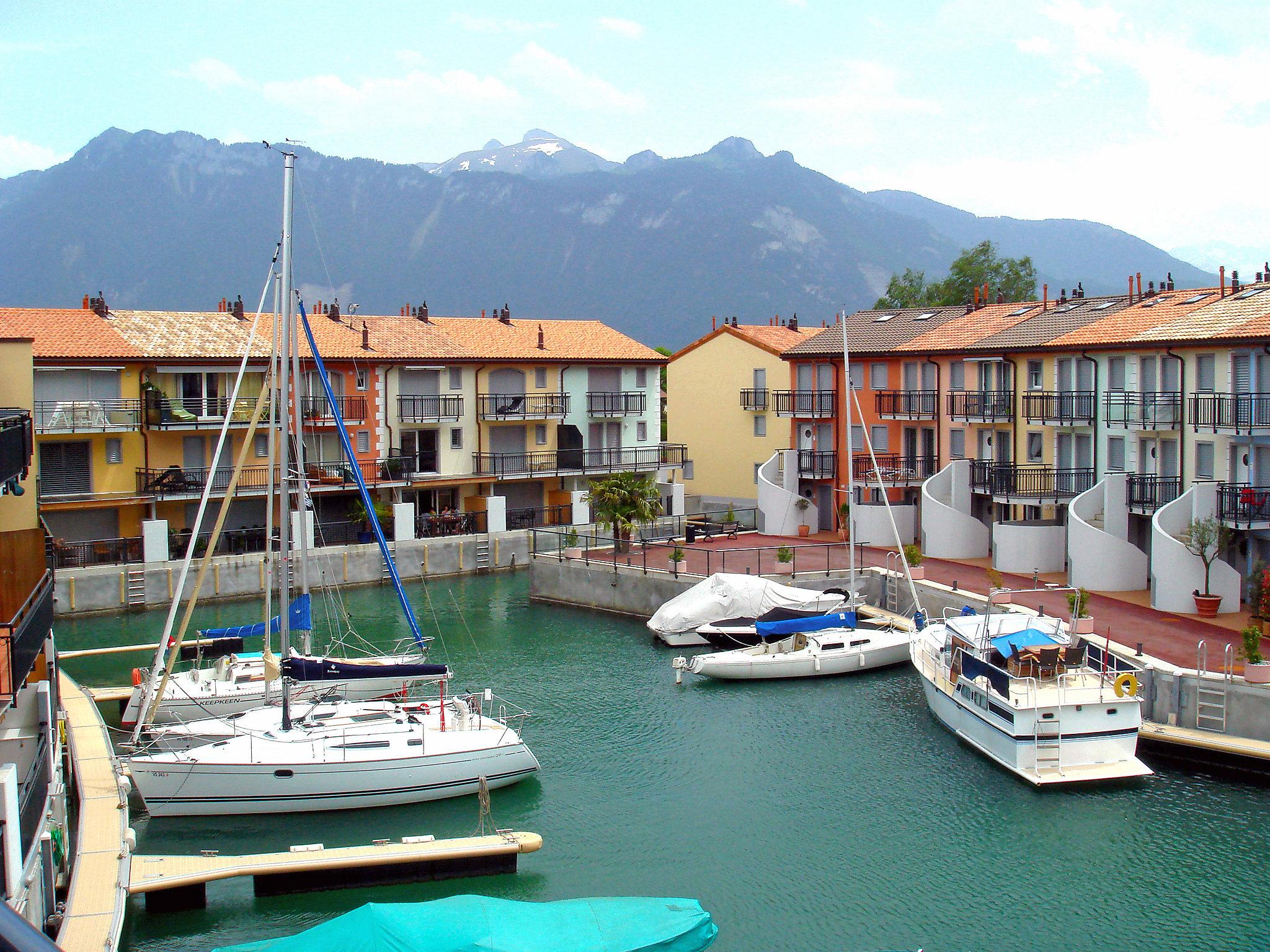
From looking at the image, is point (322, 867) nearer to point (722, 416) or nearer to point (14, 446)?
point (14, 446)

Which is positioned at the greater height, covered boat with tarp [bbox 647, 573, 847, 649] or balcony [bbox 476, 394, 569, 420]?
balcony [bbox 476, 394, 569, 420]

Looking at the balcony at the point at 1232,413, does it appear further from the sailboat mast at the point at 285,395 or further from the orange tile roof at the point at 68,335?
the orange tile roof at the point at 68,335

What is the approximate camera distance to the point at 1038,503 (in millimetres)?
49312

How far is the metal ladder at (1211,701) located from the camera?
30.3 m

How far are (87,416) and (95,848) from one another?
35.3 metres

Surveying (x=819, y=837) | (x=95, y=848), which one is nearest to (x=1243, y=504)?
(x=819, y=837)

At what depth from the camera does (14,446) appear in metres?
18.9

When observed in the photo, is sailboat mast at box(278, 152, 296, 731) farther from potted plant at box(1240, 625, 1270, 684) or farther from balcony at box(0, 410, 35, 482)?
potted plant at box(1240, 625, 1270, 684)

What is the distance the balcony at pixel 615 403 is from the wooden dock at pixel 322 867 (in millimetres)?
47450

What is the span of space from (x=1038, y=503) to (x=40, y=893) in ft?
130

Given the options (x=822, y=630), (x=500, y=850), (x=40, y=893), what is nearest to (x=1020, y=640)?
(x=822, y=630)

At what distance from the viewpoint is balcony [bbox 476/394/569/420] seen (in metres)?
66.4

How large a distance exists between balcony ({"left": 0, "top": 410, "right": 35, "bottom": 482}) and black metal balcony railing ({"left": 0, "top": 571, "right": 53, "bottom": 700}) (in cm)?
210

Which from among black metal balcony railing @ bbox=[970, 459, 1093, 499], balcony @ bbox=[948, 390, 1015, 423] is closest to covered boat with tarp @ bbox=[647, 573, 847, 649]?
black metal balcony railing @ bbox=[970, 459, 1093, 499]
